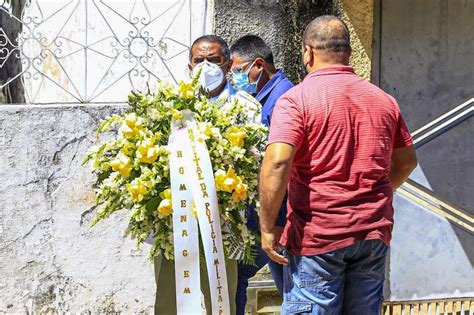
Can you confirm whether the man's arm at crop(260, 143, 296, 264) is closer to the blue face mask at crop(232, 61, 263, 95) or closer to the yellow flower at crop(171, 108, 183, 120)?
the yellow flower at crop(171, 108, 183, 120)

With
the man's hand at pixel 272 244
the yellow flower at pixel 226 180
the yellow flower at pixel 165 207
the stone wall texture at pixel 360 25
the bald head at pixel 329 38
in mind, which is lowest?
the man's hand at pixel 272 244

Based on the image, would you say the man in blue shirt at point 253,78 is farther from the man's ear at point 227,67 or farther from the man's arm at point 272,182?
the man's arm at point 272,182

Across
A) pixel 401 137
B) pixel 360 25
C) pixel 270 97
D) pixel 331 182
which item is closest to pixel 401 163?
pixel 401 137

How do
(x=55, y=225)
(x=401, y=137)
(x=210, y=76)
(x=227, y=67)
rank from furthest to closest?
(x=55, y=225), (x=227, y=67), (x=210, y=76), (x=401, y=137)

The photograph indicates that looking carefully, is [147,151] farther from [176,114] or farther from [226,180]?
[226,180]

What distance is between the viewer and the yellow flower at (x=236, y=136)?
3846mm

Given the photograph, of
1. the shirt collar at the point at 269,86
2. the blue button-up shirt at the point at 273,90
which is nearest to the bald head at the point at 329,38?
the blue button-up shirt at the point at 273,90

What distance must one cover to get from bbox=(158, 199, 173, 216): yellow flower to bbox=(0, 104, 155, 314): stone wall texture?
149 cm

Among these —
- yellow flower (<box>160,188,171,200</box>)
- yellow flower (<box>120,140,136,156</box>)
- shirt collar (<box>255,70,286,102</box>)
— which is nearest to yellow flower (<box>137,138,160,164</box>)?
yellow flower (<box>120,140,136,156</box>)

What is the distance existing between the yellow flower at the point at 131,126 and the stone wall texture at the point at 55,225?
1.38 m

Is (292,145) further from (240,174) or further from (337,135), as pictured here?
(240,174)

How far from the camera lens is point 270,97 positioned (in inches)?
177

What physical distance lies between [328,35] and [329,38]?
0.01 metres

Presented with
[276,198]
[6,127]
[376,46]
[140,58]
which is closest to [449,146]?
[376,46]
